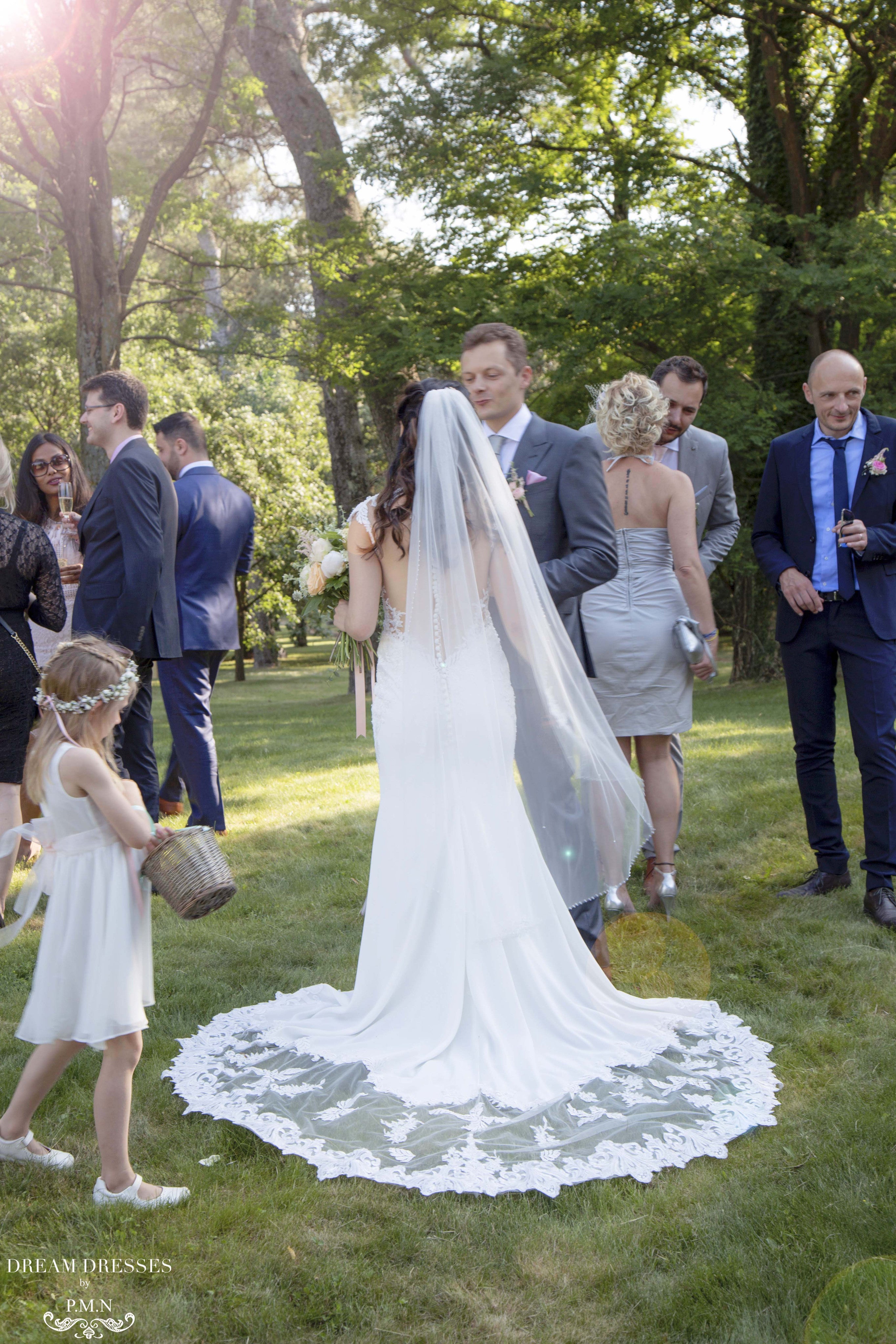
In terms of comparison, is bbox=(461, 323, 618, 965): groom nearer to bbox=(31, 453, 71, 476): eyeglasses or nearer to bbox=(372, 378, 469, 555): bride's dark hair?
bbox=(372, 378, 469, 555): bride's dark hair

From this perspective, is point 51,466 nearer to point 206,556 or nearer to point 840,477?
point 206,556

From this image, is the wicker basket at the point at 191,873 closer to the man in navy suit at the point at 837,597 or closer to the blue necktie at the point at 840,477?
the man in navy suit at the point at 837,597

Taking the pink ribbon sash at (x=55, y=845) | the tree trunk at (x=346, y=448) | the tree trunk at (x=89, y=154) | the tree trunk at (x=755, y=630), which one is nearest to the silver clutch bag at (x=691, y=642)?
the pink ribbon sash at (x=55, y=845)

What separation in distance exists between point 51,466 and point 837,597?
4.17 metres

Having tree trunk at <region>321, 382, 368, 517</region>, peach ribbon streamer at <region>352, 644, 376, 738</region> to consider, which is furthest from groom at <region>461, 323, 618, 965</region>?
tree trunk at <region>321, 382, 368, 517</region>

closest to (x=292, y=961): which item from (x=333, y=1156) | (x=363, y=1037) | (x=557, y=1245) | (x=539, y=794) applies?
(x=363, y=1037)

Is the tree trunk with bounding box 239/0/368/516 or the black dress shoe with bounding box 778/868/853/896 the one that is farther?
the tree trunk with bounding box 239/0/368/516

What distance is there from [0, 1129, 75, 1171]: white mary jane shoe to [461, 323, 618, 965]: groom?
6.15 feet

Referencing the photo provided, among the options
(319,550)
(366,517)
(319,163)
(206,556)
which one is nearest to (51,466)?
(206,556)

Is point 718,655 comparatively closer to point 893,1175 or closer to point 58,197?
point 58,197

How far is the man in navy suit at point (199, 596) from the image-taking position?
646cm

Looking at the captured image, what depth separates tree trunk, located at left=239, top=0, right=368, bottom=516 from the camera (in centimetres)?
1388

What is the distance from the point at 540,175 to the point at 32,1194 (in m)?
12.4

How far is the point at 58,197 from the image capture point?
1118 centimetres
